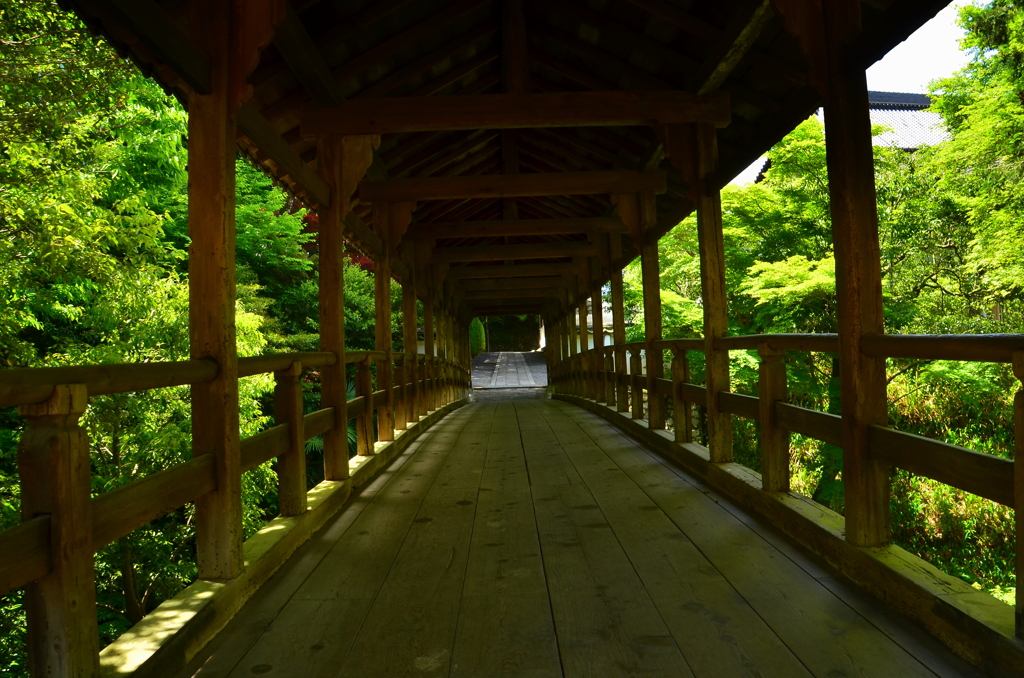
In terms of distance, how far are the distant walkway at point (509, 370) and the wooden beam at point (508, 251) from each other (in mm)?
15875

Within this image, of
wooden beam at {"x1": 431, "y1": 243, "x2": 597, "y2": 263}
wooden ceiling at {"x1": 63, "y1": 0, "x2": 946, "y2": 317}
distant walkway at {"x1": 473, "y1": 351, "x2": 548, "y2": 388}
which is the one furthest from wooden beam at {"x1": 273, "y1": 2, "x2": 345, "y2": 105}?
distant walkway at {"x1": 473, "y1": 351, "x2": 548, "y2": 388}

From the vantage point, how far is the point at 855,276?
248 cm

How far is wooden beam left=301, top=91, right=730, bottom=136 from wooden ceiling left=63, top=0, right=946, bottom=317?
105mm

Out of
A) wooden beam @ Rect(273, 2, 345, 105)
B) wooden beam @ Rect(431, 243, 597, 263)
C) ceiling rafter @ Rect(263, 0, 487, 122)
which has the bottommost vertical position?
wooden beam @ Rect(431, 243, 597, 263)

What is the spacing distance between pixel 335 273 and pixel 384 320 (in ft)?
7.46

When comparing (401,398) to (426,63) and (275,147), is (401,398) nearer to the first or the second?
(426,63)

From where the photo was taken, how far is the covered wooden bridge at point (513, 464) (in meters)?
1.80

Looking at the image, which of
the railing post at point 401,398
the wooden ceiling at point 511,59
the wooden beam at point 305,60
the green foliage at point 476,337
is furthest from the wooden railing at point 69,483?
the green foliage at point 476,337

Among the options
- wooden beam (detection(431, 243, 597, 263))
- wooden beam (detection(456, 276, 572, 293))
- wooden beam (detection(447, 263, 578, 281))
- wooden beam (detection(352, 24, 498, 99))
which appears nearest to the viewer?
wooden beam (detection(352, 24, 498, 99))

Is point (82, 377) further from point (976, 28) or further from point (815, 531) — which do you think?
point (976, 28)

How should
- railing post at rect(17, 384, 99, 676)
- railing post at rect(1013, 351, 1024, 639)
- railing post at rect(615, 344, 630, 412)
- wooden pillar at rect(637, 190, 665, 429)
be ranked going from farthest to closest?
railing post at rect(615, 344, 630, 412), wooden pillar at rect(637, 190, 665, 429), railing post at rect(1013, 351, 1024, 639), railing post at rect(17, 384, 99, 676)

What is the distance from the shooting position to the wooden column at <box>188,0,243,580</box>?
2.41 meters

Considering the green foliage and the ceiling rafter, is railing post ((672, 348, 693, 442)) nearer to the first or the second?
the ceiling rafter

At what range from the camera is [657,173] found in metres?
7.00
